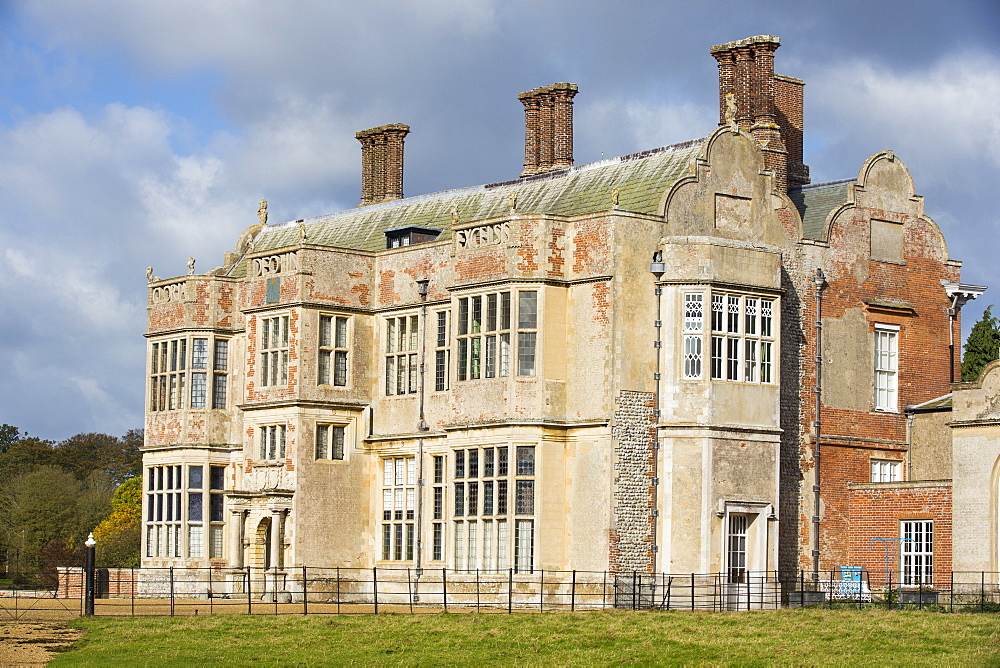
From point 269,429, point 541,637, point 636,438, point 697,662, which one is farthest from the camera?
point 269,429

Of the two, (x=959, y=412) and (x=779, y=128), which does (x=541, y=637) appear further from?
(x=779, y=128)

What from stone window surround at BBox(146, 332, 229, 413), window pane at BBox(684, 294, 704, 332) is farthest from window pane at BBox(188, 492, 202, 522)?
window pane at BBox(684, 294, 704, 332)

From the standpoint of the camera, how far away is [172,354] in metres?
46.7

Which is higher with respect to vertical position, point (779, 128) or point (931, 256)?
point (779, 128)

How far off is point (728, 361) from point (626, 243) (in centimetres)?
334

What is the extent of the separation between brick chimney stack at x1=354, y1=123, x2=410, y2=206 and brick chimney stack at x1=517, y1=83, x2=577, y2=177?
6863 millimetres

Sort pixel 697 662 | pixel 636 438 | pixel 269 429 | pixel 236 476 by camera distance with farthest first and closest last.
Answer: pixel 236 476 → pixel 269 429 → pixel 636 438 → pixel 697 662

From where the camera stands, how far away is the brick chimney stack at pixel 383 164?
170 ft

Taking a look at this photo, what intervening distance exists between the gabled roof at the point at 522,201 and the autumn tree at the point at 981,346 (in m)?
13.4

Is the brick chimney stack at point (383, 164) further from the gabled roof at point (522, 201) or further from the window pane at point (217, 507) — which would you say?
the window pane at point (217, 507)

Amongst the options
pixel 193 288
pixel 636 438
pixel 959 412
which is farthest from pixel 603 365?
pixel 193 288

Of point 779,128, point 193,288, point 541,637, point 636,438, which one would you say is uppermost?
point 779,128

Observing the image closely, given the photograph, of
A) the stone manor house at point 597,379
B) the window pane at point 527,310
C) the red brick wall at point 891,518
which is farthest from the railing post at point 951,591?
the window pane at point 527,310

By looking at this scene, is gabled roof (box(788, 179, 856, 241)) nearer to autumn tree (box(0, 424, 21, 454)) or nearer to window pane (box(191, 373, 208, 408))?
window pane (box(191, 373, 208, 408))
